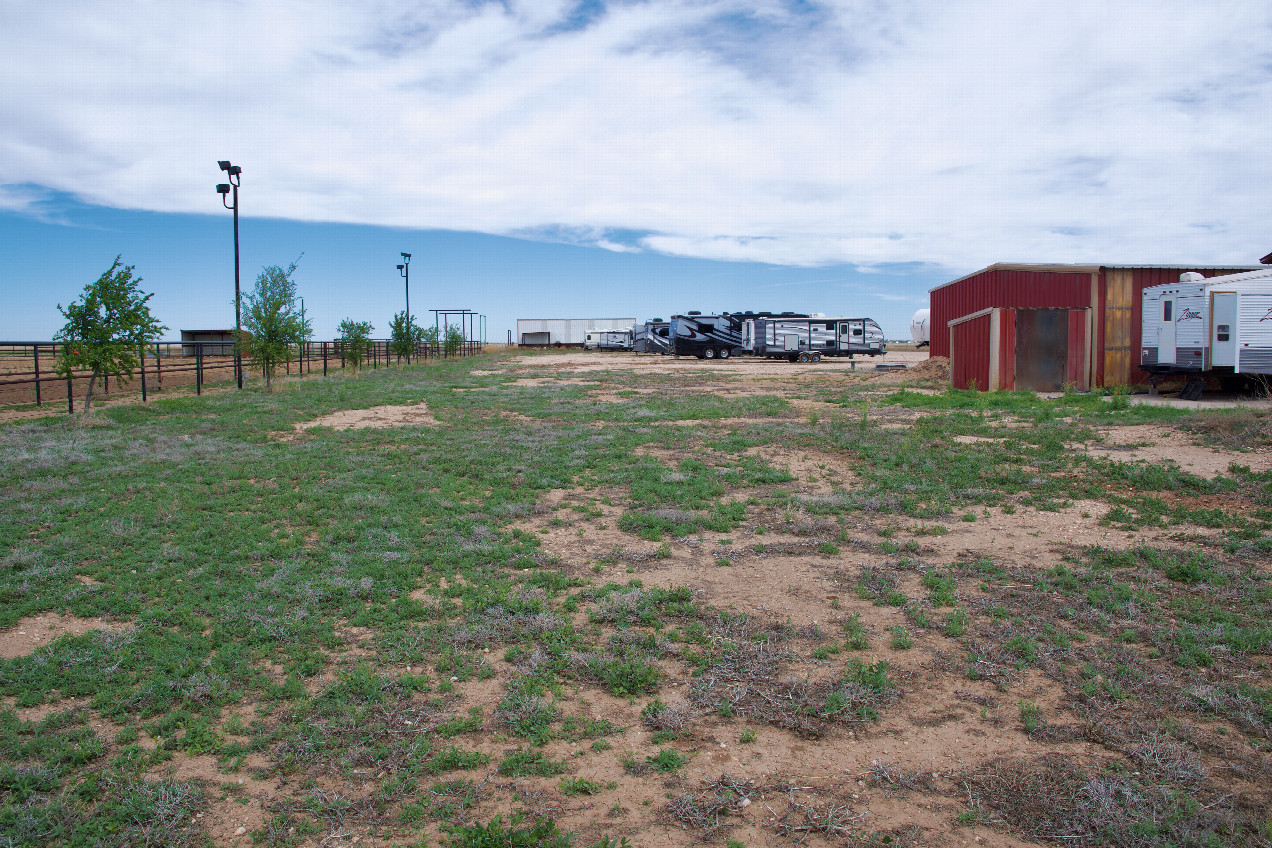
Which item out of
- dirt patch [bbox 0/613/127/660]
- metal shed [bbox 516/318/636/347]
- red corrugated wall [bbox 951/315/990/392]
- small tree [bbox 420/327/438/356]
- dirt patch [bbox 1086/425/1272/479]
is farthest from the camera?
metal shed [bbox 516/318/636/347]

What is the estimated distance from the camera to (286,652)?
4.37 metres

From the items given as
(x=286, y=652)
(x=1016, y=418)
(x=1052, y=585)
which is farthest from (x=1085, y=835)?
(x=1016, y=418)

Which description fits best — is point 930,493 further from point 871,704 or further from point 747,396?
point 747,396

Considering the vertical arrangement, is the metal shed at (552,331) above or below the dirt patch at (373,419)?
above

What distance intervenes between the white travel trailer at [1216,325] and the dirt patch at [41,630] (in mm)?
19195

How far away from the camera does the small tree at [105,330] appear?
44.1ft

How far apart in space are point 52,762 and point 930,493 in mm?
7640

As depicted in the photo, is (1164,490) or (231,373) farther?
(231,373)

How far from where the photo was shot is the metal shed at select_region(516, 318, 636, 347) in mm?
71125

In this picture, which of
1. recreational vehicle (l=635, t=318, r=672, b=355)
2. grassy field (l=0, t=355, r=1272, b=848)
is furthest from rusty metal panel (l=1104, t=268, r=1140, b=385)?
recreational vehicle (l=635, t=318, r=672, b=355)

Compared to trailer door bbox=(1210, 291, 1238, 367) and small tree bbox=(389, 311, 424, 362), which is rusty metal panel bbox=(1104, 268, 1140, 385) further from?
small tree bbox=(389, 311, 424, 362)

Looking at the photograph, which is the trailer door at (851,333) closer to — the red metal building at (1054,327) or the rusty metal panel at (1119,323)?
the red metal building at (1054,327)

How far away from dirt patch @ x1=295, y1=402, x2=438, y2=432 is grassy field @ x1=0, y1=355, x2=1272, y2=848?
4172 millimetres

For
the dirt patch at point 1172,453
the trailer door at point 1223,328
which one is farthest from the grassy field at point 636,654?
the trailer door at point 1223,328
